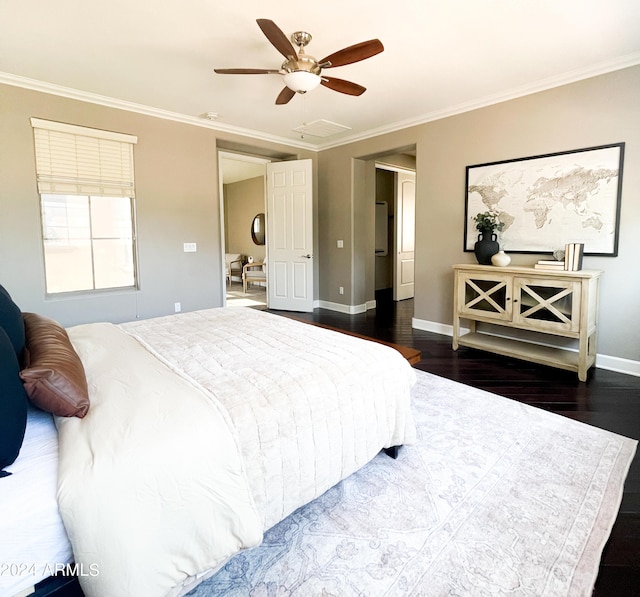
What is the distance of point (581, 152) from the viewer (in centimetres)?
340

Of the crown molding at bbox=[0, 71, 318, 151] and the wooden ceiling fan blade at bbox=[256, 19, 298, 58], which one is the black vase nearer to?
the wooden ceiling fan blade at bbox=[256, 19, 298, 58]

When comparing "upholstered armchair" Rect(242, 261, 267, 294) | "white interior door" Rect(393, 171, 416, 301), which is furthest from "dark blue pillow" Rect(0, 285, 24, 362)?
"upholstered armchair" Rect(242, 261, 267, 294)

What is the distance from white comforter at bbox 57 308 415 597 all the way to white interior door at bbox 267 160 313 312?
3.91 meters

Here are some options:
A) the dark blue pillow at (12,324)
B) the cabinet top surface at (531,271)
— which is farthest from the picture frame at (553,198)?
the dark blue pillow at (12,324)

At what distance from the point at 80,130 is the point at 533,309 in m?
4.80

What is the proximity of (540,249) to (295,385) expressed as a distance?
3.27m

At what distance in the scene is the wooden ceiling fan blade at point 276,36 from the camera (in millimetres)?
2176

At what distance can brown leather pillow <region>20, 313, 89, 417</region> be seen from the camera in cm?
113

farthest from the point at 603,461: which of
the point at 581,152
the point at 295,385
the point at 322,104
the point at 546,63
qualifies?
the point at 322,104

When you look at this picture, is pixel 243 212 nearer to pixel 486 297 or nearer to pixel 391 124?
pixel 391 124

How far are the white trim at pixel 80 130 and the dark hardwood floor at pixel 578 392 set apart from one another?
3499mm

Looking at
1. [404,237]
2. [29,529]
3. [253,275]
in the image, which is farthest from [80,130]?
[404,237]

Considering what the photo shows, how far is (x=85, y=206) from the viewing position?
4090 mm

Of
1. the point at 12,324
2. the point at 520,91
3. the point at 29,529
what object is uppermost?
the point at 520,91
